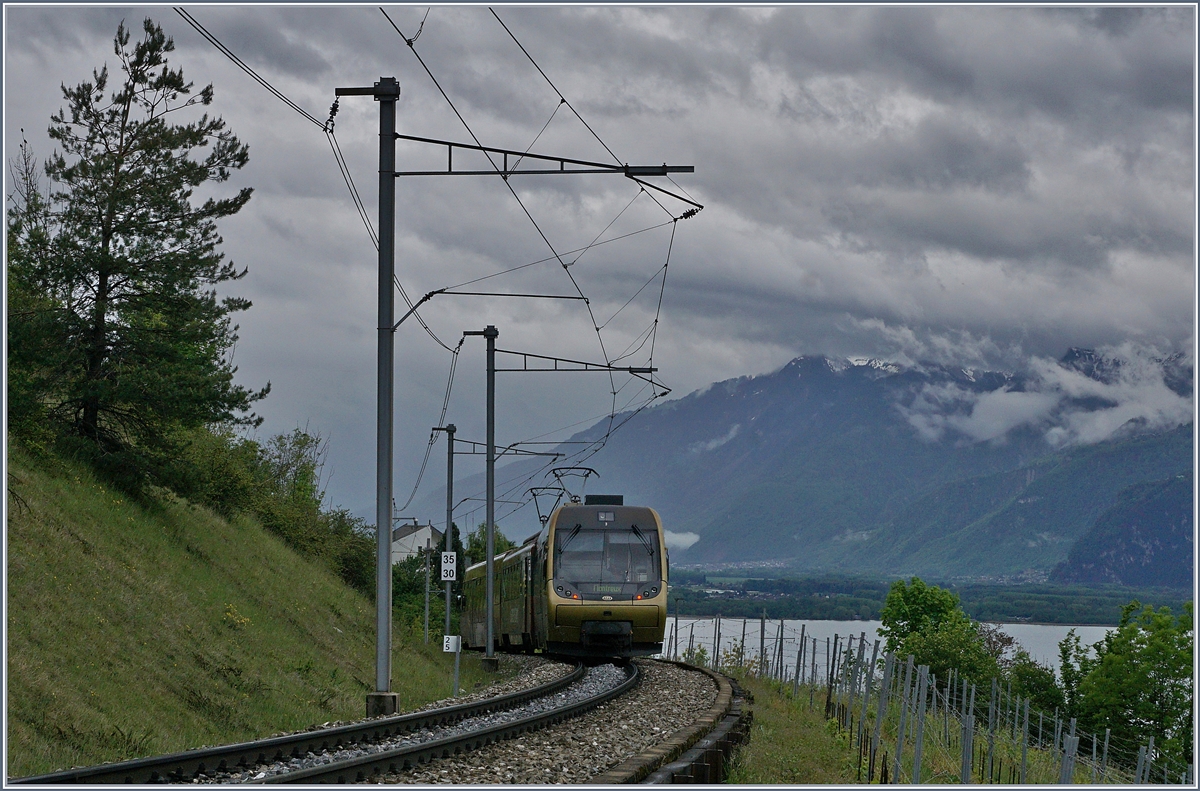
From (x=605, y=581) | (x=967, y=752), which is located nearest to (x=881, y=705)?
(x=967, y=752)

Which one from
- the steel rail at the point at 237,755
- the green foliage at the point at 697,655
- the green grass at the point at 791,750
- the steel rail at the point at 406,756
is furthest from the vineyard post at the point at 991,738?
the green foliage at the point at 697,655

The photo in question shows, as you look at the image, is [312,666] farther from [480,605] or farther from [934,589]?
[934,589]

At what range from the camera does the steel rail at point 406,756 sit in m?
8.74

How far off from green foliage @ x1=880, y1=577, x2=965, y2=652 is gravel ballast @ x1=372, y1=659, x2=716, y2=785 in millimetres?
91357

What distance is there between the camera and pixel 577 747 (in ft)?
39.3

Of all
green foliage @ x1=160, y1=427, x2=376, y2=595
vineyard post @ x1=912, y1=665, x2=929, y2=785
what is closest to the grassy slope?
green foliage @ x1=160, y1=427, x2=376, y2=595

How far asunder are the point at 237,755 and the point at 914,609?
343ft

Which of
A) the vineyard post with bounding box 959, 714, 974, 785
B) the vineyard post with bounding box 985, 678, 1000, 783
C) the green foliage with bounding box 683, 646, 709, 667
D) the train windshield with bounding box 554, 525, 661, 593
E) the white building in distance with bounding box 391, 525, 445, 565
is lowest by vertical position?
the white building in distance with bounding box 391, 525, 445, 565

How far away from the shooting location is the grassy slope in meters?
12.7

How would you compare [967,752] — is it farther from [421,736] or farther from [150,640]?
[150,640]

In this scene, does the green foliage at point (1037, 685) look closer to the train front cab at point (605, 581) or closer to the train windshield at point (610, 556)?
the train front cab at point (605, 581)

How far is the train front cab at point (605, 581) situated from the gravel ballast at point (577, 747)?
6.75 meters

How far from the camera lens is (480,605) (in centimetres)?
4197

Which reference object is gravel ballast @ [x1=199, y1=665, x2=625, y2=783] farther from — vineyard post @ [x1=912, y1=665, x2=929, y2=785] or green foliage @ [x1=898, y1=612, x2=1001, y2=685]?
green foliage @ [x1=898, y1=612, x2=1001, y2=685]
